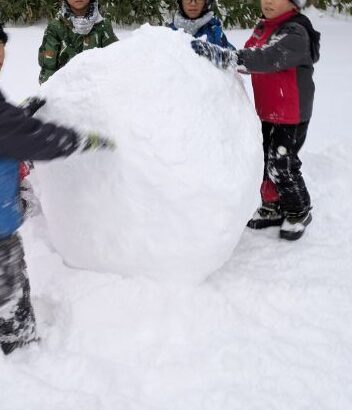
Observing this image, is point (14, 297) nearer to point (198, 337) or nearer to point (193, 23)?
point (198, 337)

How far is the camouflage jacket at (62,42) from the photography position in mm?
3223

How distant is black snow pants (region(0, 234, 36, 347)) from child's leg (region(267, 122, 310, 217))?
5.05ft

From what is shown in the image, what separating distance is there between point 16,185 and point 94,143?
1.12ft

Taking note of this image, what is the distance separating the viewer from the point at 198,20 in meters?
2.96

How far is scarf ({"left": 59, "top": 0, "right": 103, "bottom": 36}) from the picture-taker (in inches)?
125

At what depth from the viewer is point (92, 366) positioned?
6.38 feet

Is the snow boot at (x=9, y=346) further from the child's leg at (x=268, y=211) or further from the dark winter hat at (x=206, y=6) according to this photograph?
the dark winter hat at (x=206, y=6)

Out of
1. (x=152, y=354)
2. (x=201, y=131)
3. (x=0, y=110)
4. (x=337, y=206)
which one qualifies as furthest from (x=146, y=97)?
(x=337, y=206)

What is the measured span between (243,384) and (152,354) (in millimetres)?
381

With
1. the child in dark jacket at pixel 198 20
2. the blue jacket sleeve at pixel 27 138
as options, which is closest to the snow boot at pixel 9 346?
the blue jacket sleeve at pixel 27 138

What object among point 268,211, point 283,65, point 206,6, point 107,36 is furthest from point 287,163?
point 107,36

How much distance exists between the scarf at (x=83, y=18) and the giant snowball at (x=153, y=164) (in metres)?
1.03

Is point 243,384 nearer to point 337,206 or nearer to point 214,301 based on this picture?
point 214,301

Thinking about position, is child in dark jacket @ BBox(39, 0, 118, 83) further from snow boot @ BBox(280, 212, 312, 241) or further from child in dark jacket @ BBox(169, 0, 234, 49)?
snow boot @ BBox(280, 212, 312, 241)
